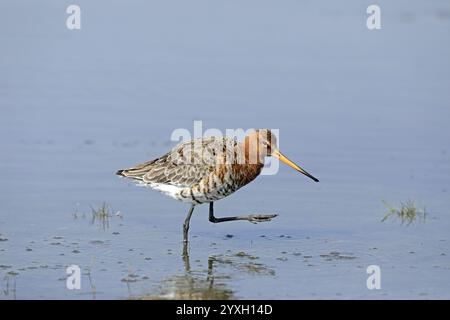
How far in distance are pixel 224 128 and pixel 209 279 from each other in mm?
4844

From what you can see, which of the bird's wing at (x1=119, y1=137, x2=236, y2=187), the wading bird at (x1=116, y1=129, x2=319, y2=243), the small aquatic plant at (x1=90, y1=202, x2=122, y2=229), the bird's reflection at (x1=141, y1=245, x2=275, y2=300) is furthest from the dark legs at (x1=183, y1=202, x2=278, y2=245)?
the small aquatic plant at (x1=90, y1=202, x2=122, y2=229)

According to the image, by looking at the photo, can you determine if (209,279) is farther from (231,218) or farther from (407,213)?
(407,213)

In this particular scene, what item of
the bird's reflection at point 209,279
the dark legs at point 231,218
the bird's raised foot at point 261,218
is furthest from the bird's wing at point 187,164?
the bird's reflection at point 209,279

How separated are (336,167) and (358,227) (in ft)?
7.04

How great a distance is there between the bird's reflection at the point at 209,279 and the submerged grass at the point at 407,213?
2.11 meters

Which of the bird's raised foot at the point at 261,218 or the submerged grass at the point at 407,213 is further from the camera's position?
the submerged grass at the point at 407,213

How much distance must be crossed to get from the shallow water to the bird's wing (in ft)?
1.60

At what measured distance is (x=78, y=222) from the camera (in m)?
10.3

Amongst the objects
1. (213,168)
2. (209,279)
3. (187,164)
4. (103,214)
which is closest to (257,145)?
(213,168)

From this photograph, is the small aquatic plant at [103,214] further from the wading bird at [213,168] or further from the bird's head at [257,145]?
the bird's head at [257,145]

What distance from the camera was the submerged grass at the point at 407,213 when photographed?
10656mm

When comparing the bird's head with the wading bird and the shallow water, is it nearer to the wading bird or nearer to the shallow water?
the wading bird

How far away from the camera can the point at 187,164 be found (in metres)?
10.3
